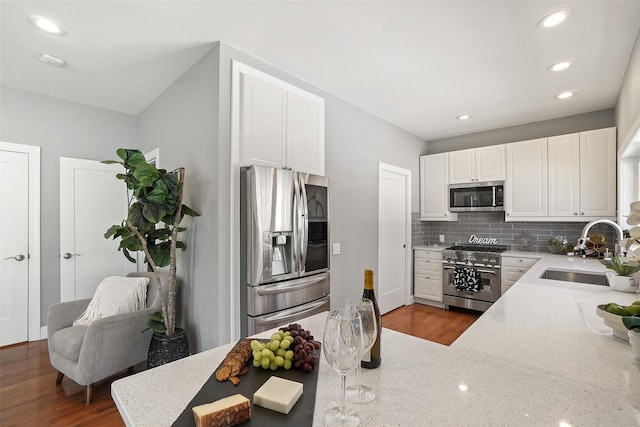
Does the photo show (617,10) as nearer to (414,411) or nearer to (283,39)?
(283,39)

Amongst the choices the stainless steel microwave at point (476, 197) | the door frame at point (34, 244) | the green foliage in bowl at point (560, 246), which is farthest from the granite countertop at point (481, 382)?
the door frame at point (34, 244)

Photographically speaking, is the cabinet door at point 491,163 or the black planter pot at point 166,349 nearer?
the black planter pot at point 166,349

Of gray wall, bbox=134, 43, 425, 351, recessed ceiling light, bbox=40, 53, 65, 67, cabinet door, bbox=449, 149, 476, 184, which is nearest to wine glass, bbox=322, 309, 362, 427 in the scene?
gray wall, bbox=134, 43, 425, 351

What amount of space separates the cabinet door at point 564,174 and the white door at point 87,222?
5.61 m

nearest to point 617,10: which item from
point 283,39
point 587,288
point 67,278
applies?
point 587,288

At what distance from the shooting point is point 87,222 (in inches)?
148

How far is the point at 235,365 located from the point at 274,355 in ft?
0.38

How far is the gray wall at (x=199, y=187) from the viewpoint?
2418mm

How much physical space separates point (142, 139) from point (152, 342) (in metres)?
2.69

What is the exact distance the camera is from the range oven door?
401 centimetres

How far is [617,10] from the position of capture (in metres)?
1.99

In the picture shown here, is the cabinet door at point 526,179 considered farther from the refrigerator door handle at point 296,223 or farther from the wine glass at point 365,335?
the wine glass at point 365,335

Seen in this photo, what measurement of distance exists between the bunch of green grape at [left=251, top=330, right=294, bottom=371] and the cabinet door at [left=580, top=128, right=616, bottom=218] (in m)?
4.26

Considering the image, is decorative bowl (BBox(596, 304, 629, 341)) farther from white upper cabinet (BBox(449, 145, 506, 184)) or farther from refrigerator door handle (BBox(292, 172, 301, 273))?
white upper cabinet (BBox(449, 145, 506, 184))
